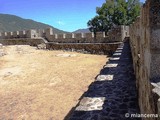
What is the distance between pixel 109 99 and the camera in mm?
5086

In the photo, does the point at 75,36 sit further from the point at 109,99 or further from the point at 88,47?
the point at 109,99

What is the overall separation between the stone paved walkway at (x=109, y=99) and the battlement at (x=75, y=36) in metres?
10.5

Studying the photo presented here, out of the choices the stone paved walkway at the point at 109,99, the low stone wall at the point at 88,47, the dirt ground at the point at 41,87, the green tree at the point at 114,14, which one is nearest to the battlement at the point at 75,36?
the low stone wall at the point at 88,47

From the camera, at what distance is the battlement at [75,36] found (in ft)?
57.3

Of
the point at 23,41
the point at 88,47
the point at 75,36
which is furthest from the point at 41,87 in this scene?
the point at 23,41

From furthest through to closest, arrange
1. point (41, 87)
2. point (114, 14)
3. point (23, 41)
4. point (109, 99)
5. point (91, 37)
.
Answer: point (114, 14), point (23, 41), point (91, 37), point (41, 87), point (109, 99)

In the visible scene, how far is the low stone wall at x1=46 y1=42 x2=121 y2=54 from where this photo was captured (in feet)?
57.4

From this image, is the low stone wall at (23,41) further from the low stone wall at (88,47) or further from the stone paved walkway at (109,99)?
the stone paved walkway at (109,99)

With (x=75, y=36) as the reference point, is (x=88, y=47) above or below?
below

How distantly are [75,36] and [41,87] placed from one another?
1139 centimetres

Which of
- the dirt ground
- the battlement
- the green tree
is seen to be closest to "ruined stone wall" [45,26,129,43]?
the battlement

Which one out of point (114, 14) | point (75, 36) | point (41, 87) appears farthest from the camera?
point (114, 14)

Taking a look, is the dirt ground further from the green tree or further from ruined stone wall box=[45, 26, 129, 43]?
the green tree

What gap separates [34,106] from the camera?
7.37m
